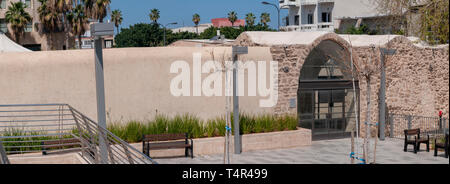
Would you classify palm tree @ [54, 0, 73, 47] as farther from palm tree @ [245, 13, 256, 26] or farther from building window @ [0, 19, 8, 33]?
palm tree @ [245, 13, 256, 26]

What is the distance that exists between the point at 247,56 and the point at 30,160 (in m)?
7.71

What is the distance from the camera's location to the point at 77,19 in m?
42.1

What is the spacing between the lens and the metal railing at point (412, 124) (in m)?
18.2

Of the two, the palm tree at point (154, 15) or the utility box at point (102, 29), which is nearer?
the utility box at point (102, 29)

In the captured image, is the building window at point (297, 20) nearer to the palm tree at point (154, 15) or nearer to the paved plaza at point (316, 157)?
the palm tree at point (154, 15)

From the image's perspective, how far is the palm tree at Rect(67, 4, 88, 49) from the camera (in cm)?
4181

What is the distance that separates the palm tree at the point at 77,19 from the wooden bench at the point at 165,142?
1232 inches

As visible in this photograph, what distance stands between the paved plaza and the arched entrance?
64.7 inches

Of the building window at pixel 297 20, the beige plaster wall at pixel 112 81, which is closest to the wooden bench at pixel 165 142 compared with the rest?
the beige plaster wall at pixel 112 81

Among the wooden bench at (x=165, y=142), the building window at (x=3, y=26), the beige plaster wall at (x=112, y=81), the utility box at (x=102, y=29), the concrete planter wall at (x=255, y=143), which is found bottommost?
the concrete planter wall at (x=255, y=143)

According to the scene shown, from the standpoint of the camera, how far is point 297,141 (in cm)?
1552
